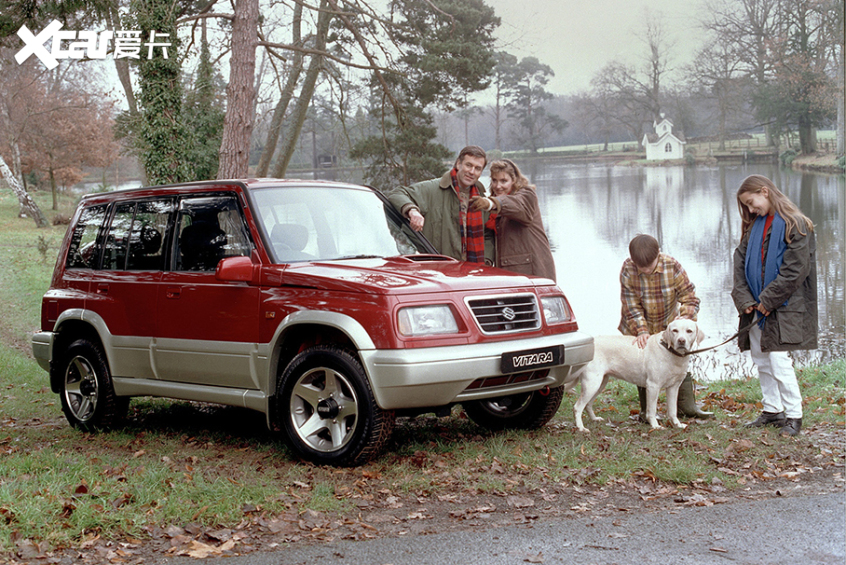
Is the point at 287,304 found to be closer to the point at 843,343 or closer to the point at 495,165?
the point at 495,165

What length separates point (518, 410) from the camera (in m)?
6.73

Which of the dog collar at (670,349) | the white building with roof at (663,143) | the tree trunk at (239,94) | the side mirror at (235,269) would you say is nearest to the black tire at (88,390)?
the side mirror at (235,269)

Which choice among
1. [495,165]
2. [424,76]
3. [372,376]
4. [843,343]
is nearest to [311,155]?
[424,76]

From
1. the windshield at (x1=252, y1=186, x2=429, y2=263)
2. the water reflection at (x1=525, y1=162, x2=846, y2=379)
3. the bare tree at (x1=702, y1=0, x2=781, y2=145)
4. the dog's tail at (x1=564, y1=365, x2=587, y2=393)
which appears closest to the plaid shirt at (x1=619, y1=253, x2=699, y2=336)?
the dog's tail at (x1=564, y1=365, x2=587, y2=393)

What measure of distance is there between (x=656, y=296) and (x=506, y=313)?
1.94 m

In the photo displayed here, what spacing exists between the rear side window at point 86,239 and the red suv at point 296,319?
0.06 feet

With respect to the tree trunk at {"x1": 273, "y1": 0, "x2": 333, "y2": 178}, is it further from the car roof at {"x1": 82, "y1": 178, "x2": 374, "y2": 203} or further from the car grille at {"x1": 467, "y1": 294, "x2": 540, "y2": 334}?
the car grille at {"x1": 467, "y1": 294, "x2": 540, "y2": 334}

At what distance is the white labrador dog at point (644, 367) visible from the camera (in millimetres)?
6523

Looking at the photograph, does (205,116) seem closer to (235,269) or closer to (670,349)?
(235,269)

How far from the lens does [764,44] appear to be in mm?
37656

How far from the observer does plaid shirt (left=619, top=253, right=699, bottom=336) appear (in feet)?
22.6

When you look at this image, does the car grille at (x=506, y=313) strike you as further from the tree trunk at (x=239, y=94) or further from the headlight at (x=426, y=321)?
the tree trunk at (x=239, y=94)

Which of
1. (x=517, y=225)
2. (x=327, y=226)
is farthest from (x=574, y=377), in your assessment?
(x=327, y=226)

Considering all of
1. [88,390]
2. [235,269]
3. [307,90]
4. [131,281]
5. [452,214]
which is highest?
[307,90]
